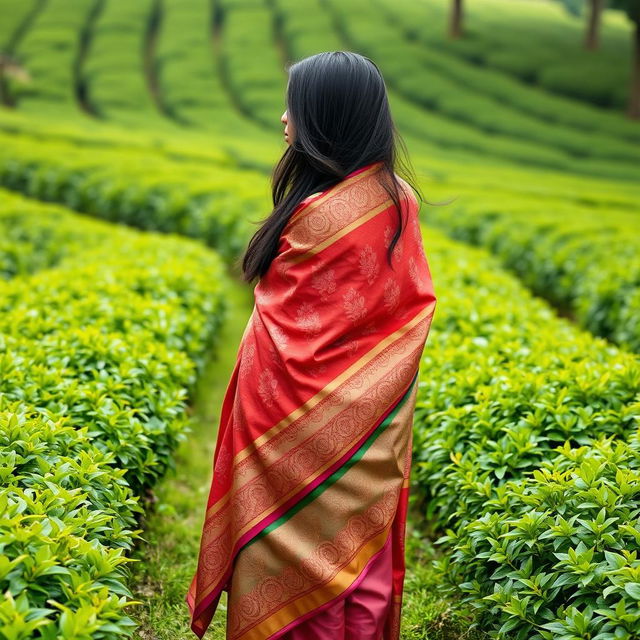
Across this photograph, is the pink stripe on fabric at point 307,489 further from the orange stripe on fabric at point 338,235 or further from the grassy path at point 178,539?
the grassy path at point 178,539

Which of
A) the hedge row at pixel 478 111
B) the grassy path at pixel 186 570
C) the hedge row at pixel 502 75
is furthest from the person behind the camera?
the hedge row at pixel 502 75

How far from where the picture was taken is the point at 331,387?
2.31 metres

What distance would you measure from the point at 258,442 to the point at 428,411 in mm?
1749

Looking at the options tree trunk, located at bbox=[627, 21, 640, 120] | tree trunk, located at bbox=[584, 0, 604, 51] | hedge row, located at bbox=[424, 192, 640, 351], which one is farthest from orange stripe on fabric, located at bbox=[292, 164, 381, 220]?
tree trunk, located at bbox=[584, 0, 604, 51]

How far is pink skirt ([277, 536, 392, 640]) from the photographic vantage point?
2326 millimetres

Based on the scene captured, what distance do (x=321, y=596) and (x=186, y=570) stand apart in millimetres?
1506

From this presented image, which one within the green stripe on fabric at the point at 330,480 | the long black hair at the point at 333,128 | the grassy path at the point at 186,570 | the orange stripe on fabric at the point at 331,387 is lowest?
the grassy path at the point at 186,570

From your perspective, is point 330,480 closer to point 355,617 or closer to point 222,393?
point 355,617

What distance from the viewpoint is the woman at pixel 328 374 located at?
2.30 m

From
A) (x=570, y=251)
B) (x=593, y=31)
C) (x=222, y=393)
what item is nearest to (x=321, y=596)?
(x=222, y=393)

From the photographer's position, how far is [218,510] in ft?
8.23

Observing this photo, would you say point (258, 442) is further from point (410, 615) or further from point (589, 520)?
point (410, 615)

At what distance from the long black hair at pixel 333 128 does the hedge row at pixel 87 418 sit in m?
0.99

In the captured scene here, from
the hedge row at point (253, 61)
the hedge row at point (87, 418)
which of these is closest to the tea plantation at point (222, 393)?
the hedge row at point (87, 418)
